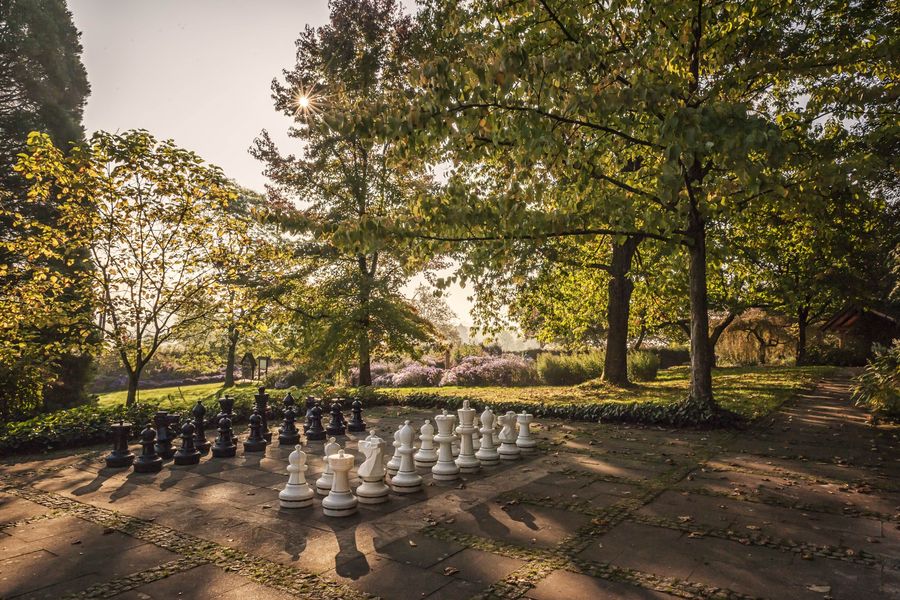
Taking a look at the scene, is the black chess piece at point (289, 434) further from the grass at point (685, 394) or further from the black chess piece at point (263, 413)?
the grass at point (685, 394)

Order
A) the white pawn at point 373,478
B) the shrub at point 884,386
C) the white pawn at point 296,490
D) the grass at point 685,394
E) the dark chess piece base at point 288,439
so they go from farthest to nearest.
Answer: the grass at point 685,394 → the shrub at point 884,386 → the dark chess piece base at point 288,439 → the white pawn at point 373,478 → the white pawn at point 296,490

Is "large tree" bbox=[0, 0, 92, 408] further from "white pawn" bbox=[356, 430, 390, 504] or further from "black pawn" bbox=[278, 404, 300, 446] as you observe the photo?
"white pawn" bbox=[356, 430, 390, 504]

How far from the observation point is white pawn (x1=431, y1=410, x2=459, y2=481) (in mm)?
5352

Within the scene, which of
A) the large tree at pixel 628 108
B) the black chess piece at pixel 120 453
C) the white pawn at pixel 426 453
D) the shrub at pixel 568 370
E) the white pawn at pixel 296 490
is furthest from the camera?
the shrub at pixel 568 370

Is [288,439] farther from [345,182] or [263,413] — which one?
[345,182]

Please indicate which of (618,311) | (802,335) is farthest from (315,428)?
(802,335)

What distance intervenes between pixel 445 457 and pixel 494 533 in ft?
5.61

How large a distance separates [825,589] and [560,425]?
614 centimetres

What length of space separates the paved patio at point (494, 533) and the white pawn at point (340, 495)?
0.08 m

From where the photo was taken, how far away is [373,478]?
4.65 meters

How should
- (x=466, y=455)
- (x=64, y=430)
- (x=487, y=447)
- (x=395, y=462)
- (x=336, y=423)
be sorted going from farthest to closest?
(x=336, y=423), (x=64, y=430), (x=487, y=447), (x=466, y=455), (x=395, y=462)

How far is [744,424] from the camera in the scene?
8320mm

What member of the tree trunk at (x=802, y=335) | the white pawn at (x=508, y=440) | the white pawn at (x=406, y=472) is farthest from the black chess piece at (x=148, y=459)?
the tree trunk at (x=802, y=335)

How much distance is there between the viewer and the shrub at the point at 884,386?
8305mm
